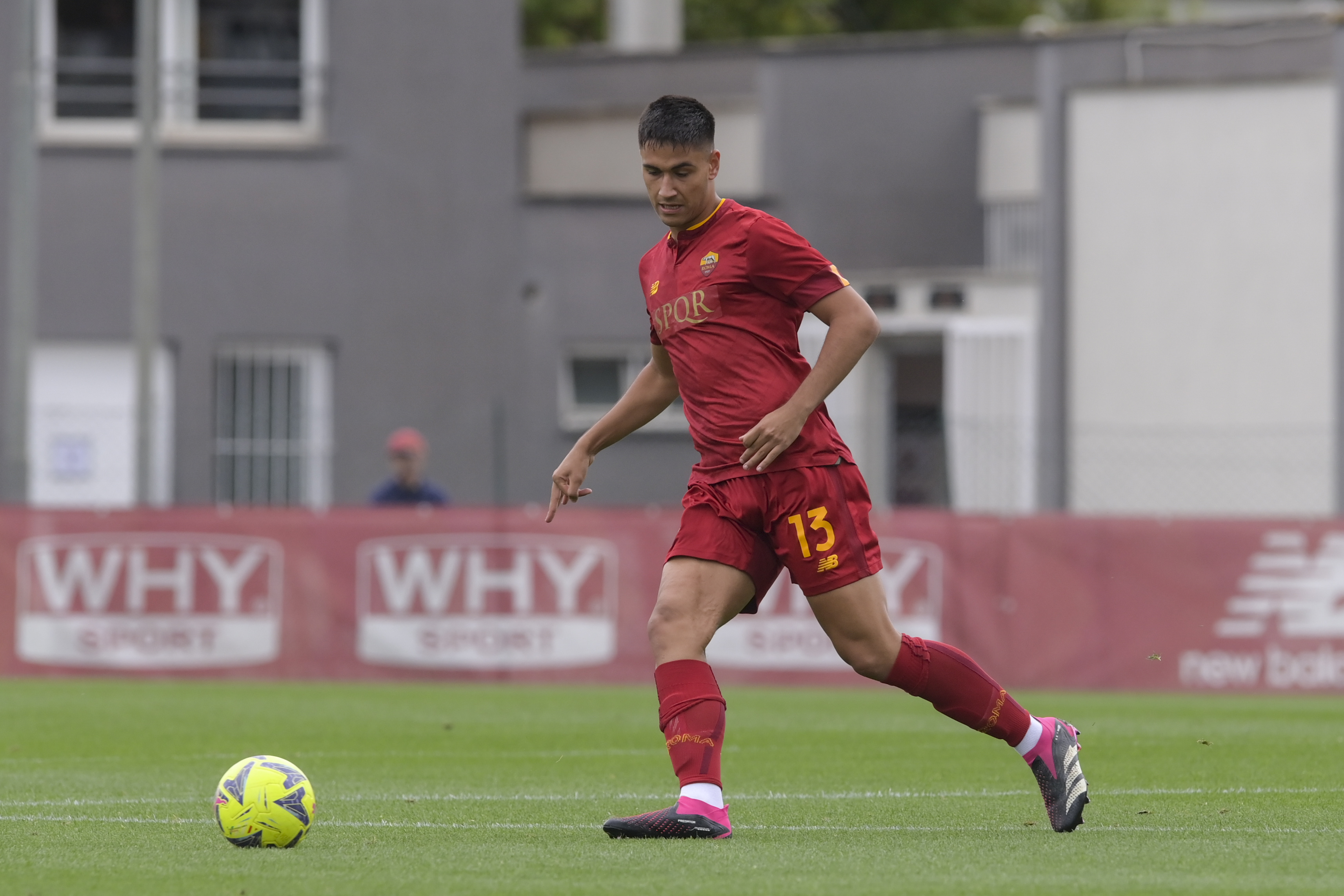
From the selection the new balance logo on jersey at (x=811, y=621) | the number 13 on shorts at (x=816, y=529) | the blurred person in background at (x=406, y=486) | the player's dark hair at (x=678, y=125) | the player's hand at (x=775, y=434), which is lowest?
the new balance logo on jersey at (x=811, y=621)

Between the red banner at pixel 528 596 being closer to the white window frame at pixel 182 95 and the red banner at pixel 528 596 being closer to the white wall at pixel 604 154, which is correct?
the white window frame at pixel 182 95

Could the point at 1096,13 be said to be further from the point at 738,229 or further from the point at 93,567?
the point at 738,229

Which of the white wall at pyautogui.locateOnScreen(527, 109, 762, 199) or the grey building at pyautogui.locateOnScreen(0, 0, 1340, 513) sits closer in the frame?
the grey building at pyautogui.locateOnScreen(0, 0, 1340, 513)

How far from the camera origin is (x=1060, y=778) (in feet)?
21.5

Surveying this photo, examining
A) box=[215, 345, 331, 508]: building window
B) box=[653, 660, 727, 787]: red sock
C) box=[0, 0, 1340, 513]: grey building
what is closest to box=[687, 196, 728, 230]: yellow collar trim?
box=[653, 660, 727, 787]: red sock

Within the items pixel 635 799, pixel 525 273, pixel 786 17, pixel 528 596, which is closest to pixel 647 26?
pixel 525 273

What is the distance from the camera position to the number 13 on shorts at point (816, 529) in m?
6.33

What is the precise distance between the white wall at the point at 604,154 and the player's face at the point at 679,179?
17490 millimetres

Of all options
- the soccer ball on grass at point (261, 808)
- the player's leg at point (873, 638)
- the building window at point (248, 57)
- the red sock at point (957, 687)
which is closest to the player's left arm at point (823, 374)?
Result: the player's leg at point (873, 638)

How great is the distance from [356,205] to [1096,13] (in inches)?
810

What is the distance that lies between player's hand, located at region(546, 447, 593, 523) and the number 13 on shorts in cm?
84

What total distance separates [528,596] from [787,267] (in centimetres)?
972

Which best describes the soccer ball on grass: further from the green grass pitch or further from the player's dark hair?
the player's dark hair

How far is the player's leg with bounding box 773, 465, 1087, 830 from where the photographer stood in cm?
635
